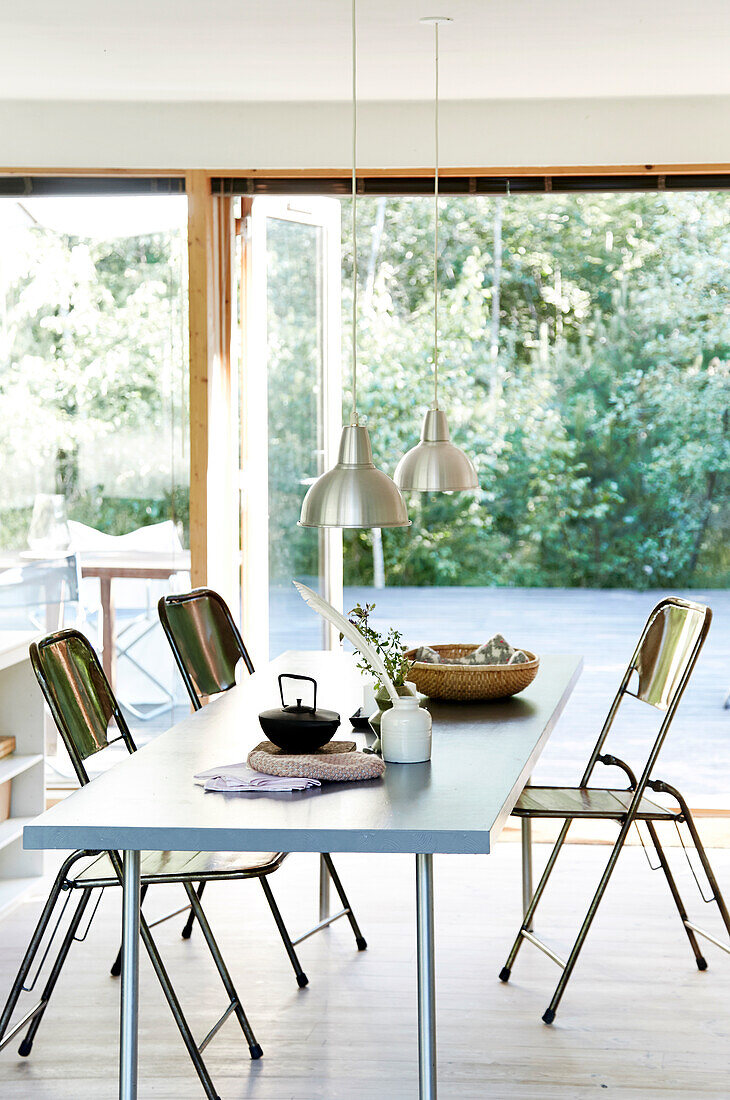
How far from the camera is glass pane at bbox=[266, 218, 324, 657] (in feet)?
17.4

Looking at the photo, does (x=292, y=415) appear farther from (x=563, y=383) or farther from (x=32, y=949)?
(x=32, y=949)

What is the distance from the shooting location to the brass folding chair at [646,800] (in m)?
3.13

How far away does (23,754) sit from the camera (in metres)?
4.22

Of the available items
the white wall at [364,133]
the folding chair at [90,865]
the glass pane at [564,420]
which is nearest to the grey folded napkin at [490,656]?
the folding chair at [90,865]

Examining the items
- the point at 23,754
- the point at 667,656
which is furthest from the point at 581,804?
the point at 23,754

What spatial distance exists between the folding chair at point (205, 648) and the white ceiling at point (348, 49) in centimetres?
168

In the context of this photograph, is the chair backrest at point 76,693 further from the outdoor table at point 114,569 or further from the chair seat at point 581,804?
the outdoor table at point 114,569

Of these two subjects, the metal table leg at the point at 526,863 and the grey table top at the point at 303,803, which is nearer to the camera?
the grey table top at the point at 303,803

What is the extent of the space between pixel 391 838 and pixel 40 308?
141 inches

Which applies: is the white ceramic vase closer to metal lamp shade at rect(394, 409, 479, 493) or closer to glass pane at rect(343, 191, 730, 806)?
metal lamp shade at rect(394, 409, 479, 493)

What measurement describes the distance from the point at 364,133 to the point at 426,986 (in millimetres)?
3568

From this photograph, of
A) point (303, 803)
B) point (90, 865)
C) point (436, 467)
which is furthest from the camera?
point (436, 467)

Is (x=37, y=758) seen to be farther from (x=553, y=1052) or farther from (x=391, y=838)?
(x=391, y=838)

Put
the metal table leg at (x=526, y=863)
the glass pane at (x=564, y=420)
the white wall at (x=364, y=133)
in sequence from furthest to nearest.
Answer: the glass pane at (x=564, y=420), the white wall at (x=364, y=133), the metal table leg at (x=526, y=863)
